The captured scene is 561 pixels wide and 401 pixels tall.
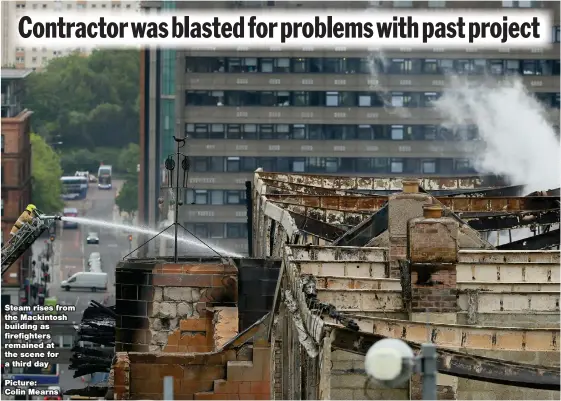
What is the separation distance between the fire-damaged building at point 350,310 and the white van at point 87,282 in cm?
13203

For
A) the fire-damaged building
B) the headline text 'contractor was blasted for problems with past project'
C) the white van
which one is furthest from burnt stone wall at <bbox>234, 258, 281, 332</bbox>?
the white van

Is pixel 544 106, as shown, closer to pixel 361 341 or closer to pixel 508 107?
pixel 508 107

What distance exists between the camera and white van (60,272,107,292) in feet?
Answer: 625

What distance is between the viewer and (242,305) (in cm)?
4631

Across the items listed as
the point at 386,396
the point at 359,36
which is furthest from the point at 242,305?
the point at 359,36

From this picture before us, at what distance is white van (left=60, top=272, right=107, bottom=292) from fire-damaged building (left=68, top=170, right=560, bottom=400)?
13203 cm

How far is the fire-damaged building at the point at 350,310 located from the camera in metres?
30.8

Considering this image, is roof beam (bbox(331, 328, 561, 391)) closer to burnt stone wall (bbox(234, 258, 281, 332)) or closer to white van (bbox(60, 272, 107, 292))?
burnt stone wall (bbox(234, 258, 281, 332))

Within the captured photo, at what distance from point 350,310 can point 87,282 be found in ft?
515

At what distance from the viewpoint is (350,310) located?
35.6m

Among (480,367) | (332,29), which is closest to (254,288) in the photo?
(480,367)

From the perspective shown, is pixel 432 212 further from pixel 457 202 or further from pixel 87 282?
pixel 87 282

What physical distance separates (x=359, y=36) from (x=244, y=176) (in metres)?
12.7

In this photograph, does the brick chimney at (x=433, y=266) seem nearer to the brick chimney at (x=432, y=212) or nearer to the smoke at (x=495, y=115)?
the brick chimney at (x=432, y=212)
